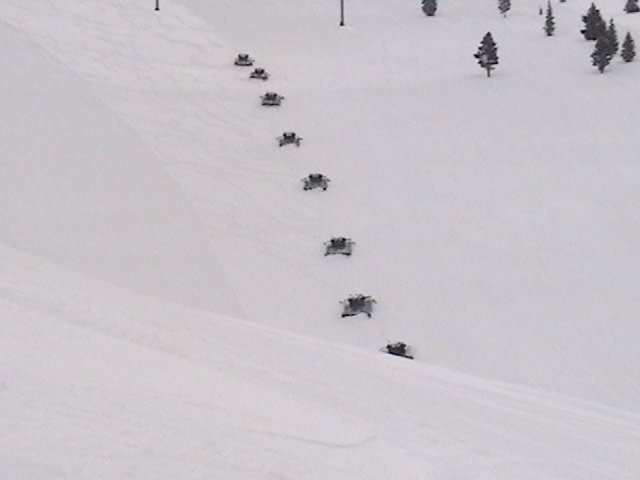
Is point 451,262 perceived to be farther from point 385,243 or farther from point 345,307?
point 345,307

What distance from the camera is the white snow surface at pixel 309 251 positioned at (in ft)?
21.8

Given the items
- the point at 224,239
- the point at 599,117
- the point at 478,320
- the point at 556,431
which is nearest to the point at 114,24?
the point at 224,239

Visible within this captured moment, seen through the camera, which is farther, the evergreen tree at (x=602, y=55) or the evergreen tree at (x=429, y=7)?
the evergreen tree at (x=429, y=7)

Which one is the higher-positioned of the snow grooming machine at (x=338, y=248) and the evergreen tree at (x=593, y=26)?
the evergreen tree at (x=593, y=26)

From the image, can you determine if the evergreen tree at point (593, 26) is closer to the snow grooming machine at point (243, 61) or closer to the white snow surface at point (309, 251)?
the white snow surface at point (309, 251)

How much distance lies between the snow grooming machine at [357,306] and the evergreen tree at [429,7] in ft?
95.5

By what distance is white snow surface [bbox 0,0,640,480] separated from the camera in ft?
21.8

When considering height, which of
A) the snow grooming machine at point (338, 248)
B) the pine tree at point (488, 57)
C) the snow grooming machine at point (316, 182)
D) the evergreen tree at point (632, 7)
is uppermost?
the evergreen tree at point (632, 7)

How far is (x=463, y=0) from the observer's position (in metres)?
45.2

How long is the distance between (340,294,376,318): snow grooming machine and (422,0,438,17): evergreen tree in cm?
2911

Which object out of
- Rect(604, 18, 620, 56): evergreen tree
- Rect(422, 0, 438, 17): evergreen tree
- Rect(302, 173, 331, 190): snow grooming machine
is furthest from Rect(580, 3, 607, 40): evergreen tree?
Rect(302, 173, 331, 190): snow grooming machine

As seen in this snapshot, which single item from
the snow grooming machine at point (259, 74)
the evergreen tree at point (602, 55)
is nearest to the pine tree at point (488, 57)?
the evergreen tree at point (602, 55)

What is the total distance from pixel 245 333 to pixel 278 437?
492 cm

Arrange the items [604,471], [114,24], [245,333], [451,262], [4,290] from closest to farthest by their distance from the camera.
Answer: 1. [604,471]
2. [4,290]
3. [245,333]
4. [451,262]
5. [114,24]
